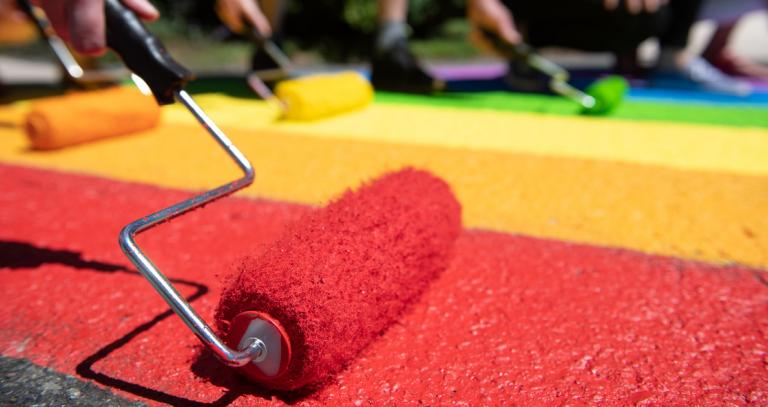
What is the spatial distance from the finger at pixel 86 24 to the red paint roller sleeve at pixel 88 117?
156cm

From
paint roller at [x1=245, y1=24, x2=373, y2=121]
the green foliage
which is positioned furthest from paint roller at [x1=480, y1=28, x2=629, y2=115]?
the green foliage

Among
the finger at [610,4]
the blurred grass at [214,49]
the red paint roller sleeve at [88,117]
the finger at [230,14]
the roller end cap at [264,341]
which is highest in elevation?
the finger at [610,4]

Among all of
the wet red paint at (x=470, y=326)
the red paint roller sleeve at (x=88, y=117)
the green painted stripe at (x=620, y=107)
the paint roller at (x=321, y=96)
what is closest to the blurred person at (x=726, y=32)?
the green painted stripe at (x=620, y=107)

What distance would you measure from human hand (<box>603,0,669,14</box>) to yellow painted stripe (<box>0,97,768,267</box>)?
6.45 ft

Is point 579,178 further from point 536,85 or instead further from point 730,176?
point 536,85

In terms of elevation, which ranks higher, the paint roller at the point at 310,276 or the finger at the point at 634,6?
the finger at the point at 634,6

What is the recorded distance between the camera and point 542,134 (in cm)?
308

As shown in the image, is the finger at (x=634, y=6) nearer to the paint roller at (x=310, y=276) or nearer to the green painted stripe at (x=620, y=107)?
the green painted stripe at (x=620, y=107)

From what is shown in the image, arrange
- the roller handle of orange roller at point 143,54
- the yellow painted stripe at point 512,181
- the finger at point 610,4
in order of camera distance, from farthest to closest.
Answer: the finger at point 610,4 → the yellow painted stripe at point 512,181 → the roller handle of orange roller at point 143,54

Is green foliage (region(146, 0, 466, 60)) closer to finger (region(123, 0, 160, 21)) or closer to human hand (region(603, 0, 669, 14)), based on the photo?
human hand (region(603, 0, 669, 14))

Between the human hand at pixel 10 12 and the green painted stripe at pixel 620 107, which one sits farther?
the human hand at pixel 10 12

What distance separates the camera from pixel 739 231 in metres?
1.84

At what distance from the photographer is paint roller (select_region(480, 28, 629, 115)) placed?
11.6ft

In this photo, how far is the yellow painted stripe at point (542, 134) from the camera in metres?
2.65
